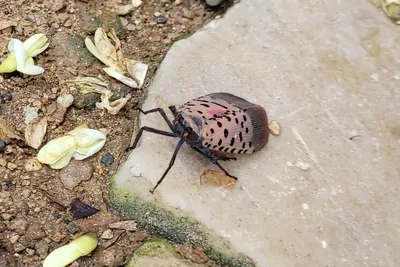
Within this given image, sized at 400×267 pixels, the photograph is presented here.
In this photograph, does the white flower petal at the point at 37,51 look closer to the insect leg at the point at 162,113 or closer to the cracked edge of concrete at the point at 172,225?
the insect leg at the point at 162,113

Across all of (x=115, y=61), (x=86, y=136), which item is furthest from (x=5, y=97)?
(x=115, y=61)

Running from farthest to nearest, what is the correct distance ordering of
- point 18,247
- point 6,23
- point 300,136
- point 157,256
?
point 6,23, point 300,136, point 18,247, point 157,256

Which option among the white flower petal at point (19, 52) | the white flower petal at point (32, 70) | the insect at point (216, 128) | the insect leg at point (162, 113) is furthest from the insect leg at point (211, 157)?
the white flower petal at point (19, 52)

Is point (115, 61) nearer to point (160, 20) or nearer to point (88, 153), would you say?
point (160, 20)

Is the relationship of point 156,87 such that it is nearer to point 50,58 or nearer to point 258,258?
point 50,58

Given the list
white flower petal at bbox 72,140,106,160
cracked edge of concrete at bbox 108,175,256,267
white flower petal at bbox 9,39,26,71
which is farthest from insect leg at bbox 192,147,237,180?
white flower petal at bbox 9,39,26,71

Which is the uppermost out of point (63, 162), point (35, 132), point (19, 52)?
point (19, 52)

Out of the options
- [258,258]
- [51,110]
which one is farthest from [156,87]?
[258,258]
